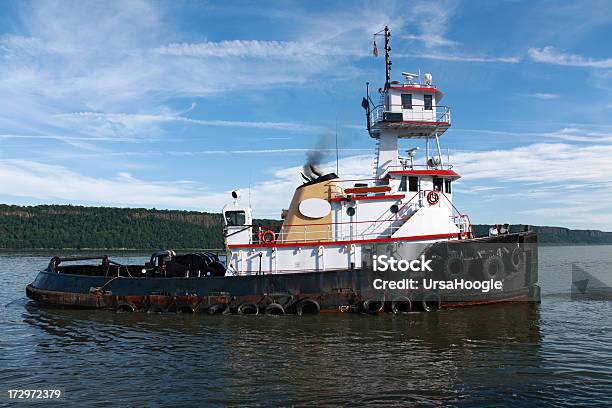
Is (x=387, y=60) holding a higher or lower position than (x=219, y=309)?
higher

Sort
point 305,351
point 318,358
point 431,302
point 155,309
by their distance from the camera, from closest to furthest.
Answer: point 318,358 < point 305,351 < point 431,302 < point 155,309

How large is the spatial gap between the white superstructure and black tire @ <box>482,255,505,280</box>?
139 centimetres

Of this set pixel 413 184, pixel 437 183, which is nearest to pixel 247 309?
pixel 413 184

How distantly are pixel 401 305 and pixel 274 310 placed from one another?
5.01 meters

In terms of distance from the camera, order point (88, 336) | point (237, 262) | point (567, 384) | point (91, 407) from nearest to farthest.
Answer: point (91, 407)
point (567, 384)
point (88, 336)
point (237, 262)

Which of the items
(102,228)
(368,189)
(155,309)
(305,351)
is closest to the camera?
(305,351)

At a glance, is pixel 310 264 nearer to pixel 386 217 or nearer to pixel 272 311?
pixel 272 311

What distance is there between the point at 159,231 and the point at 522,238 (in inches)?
4546

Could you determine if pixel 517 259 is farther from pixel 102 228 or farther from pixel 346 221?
pixel 102 228

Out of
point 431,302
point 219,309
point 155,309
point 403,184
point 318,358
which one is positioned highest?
point 403,184

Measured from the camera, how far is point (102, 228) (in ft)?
400

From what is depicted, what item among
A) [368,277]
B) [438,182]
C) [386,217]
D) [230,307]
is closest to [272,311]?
[230,307]

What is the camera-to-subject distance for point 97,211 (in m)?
131

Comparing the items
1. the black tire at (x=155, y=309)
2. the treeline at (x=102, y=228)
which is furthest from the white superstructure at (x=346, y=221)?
the treeline at (x=102, y=228)
